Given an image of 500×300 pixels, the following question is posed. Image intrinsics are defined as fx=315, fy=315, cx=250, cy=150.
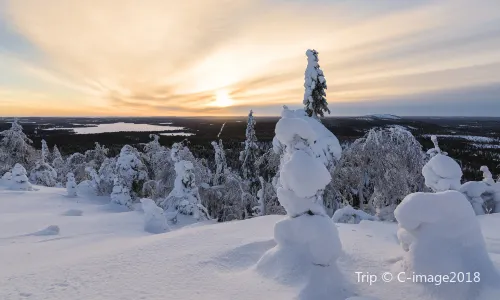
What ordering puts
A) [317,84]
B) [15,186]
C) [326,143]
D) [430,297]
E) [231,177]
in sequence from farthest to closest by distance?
[231,177] < [15,186] < [317,84] < [326,143] < [430,297]

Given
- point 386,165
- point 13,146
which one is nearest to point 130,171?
point 386,165

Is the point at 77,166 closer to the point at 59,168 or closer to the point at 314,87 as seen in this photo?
the point at 59,168

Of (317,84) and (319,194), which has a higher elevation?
(317,84)

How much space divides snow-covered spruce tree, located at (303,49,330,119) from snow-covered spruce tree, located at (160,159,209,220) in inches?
288

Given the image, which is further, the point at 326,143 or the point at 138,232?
the point at 326,143

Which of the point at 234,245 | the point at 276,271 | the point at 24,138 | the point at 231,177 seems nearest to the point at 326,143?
the point at 234,245

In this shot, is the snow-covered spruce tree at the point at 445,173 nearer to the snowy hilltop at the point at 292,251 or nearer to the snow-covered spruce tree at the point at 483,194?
the snowy hilltop at the point at 292,251

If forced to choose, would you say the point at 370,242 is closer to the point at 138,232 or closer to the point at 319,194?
the point at 319,194

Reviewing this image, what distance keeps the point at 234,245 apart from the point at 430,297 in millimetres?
4186

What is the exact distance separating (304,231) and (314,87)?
1113cm

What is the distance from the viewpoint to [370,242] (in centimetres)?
745

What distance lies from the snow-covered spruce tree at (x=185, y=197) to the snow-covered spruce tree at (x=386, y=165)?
25.5 ft

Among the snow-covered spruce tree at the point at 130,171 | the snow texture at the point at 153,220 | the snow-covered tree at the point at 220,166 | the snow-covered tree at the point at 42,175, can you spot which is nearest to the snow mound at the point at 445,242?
the snow texture at the point at 153,220

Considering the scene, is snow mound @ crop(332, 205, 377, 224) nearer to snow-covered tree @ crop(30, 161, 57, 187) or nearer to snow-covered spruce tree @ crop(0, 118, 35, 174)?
snow-covered tree @ crop(30, 161, 57, 187)
